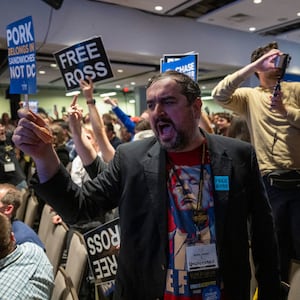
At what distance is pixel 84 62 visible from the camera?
7.25ft

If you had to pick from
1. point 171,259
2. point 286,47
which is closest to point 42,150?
point 171,259

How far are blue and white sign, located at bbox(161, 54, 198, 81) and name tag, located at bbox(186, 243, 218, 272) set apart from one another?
0.89 m

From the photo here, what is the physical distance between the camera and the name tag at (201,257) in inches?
43.9

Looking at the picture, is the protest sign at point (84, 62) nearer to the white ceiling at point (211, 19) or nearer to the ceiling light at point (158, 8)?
the white ceiling at point (211, 19)

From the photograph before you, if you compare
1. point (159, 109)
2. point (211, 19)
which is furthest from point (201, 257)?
point (211, 19)

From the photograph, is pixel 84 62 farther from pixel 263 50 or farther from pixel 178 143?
pixel 178 143

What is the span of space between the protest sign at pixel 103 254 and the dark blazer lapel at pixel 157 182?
83 cm

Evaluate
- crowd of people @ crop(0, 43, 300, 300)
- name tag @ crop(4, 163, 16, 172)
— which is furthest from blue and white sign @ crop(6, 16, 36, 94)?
name tag @ crop(4, 163, 16, 172)

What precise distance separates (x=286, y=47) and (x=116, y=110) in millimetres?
6587

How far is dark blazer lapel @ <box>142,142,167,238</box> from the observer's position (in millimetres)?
1120

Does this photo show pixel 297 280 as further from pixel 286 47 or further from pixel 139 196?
pixel 286 47

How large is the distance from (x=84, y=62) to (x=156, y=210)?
54.1 inches

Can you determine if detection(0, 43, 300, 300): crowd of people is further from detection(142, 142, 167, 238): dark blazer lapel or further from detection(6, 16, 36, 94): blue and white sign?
detection(6, 16, 36, 94): blue and white sign

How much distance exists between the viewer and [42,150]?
102cm
